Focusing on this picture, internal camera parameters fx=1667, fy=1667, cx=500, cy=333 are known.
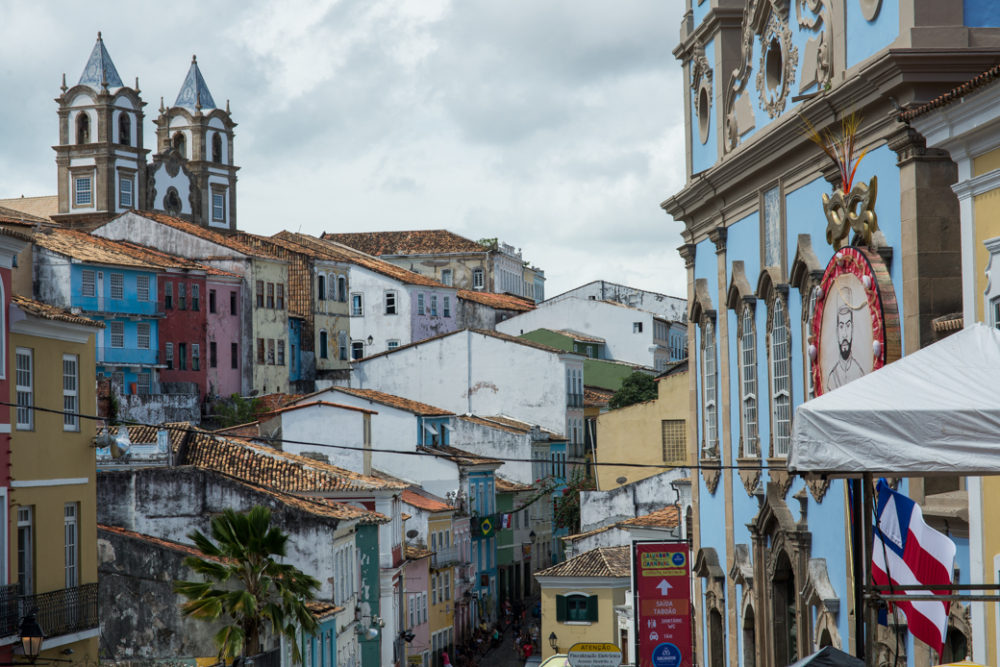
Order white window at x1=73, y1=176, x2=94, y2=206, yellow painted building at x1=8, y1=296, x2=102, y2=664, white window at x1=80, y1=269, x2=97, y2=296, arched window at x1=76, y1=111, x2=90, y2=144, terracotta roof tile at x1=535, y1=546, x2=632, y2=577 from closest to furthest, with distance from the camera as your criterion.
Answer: yellow painted building at x1=8, y1=296, x2=102, y2=664
terracotta roof tile at x1=535, y1=546, x2=632, y2=577
white window at x1=80, y1=269, x2=97, y2=296
white window at x1=73, y1=176, x2=94, y2=206
arched window at x1=76, y1=111, x2=90, y2=144

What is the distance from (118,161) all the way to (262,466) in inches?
2268

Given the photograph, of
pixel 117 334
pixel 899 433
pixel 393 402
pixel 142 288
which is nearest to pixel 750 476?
pixel 899 433

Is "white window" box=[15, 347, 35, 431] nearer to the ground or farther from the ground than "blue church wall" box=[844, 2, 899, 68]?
nearer to the ground

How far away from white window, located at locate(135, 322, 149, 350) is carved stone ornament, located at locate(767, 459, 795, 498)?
5657 centimetres

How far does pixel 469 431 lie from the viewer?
7206 cm

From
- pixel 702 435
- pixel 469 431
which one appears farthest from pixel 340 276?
pixel 702 435

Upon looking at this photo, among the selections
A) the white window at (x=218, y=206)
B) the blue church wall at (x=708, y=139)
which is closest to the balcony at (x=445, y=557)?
the blue church wall at (x=708, y=139)

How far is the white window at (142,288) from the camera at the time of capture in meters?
76.2

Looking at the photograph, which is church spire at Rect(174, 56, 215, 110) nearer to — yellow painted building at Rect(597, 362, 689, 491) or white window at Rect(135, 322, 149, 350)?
white window at Rect(135, 322, 149, 350)

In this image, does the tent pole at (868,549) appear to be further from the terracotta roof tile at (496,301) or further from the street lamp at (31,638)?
the terracotta roof tile at (496,301)

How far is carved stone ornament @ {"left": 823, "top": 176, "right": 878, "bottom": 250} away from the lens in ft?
62.4

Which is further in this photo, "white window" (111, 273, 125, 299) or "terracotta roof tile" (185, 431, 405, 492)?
"white window" (111, 273, 125, 299)

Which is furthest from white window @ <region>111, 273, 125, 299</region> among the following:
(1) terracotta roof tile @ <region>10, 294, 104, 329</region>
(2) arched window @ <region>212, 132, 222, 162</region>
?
(1) terracotta roof tile @ <region>10, 294, 104, 329</region>

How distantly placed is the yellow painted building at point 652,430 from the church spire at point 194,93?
5613cm
